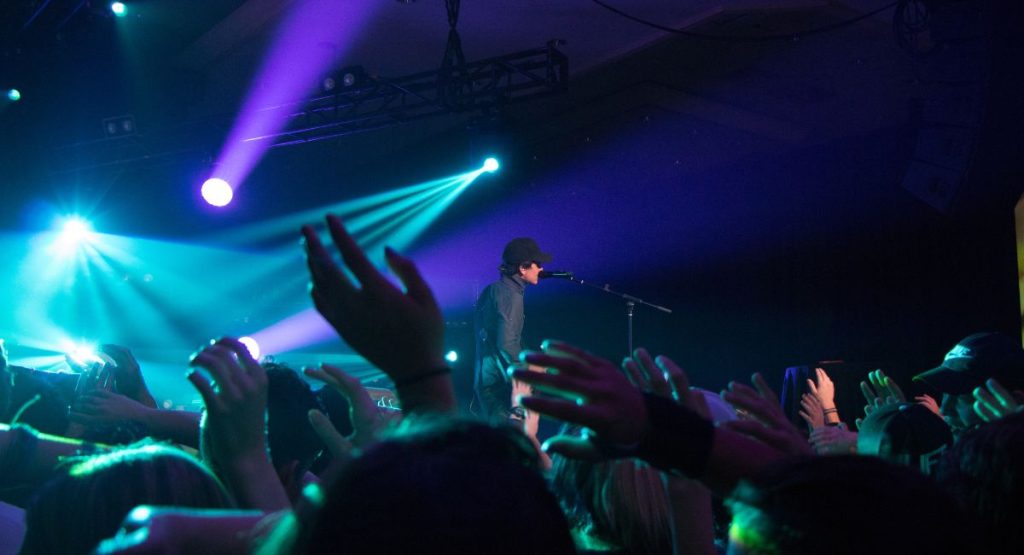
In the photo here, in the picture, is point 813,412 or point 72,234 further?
A: point 72,234

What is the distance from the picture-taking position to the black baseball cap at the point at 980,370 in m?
3.48

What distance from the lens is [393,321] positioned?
103cm

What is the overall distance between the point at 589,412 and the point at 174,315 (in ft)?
33.3

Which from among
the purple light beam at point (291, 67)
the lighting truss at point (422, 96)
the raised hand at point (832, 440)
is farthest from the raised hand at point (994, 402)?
the purple light beam at point (291, 67)

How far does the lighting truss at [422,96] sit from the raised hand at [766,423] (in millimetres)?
5892

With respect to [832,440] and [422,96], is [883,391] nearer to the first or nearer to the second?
[832,440]

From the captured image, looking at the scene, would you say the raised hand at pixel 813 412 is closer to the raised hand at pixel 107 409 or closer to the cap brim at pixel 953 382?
the cap brim at pixel 953 382

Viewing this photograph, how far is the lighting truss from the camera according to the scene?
7047mm

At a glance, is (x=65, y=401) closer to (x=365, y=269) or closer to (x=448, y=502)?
(x=365, y=269)

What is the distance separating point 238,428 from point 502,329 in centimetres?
496

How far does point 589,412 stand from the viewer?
886 millimetres

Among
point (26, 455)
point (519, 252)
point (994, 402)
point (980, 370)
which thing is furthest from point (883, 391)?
point (519, 252)

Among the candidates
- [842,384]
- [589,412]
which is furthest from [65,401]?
[842,384]

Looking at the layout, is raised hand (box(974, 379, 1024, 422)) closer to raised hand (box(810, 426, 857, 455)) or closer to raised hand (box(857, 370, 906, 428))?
raised hand (box(810, 426, 857, 455))
